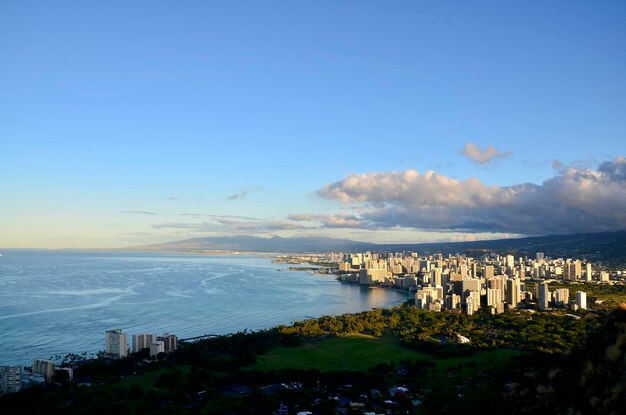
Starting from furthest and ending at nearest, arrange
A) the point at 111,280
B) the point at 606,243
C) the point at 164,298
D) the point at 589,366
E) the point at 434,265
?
the point at 606,243 < the point at 434,265 < the point at 111,280 < the point at 164,298 < the point at 589,366

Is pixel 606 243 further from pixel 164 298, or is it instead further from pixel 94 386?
pixel 94 386

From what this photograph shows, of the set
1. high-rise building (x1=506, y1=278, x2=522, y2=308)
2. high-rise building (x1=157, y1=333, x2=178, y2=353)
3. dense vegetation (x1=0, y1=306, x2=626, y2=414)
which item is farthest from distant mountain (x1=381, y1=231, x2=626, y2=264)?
high-rise building (x1=157, y1=333, x2=178, y2=353)

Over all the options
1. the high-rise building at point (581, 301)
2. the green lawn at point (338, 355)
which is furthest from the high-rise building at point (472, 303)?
the green lawn at point (338, 355)

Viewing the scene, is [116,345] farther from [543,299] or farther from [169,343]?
[543,299]

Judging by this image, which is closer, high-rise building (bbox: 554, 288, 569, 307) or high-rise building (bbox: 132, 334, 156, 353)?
high-rise building (bbox: 132, 334, 156, 353)

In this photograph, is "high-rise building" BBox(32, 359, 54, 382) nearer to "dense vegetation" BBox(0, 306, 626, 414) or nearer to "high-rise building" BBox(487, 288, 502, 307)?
"dense vegetation" BBox(0, 306, 626, 414)

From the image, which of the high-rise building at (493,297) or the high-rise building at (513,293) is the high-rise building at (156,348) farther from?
the high-rise building at (513,293)

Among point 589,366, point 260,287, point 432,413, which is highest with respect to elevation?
point 589,366

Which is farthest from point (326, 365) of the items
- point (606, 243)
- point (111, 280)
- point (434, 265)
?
point (606, 243)
